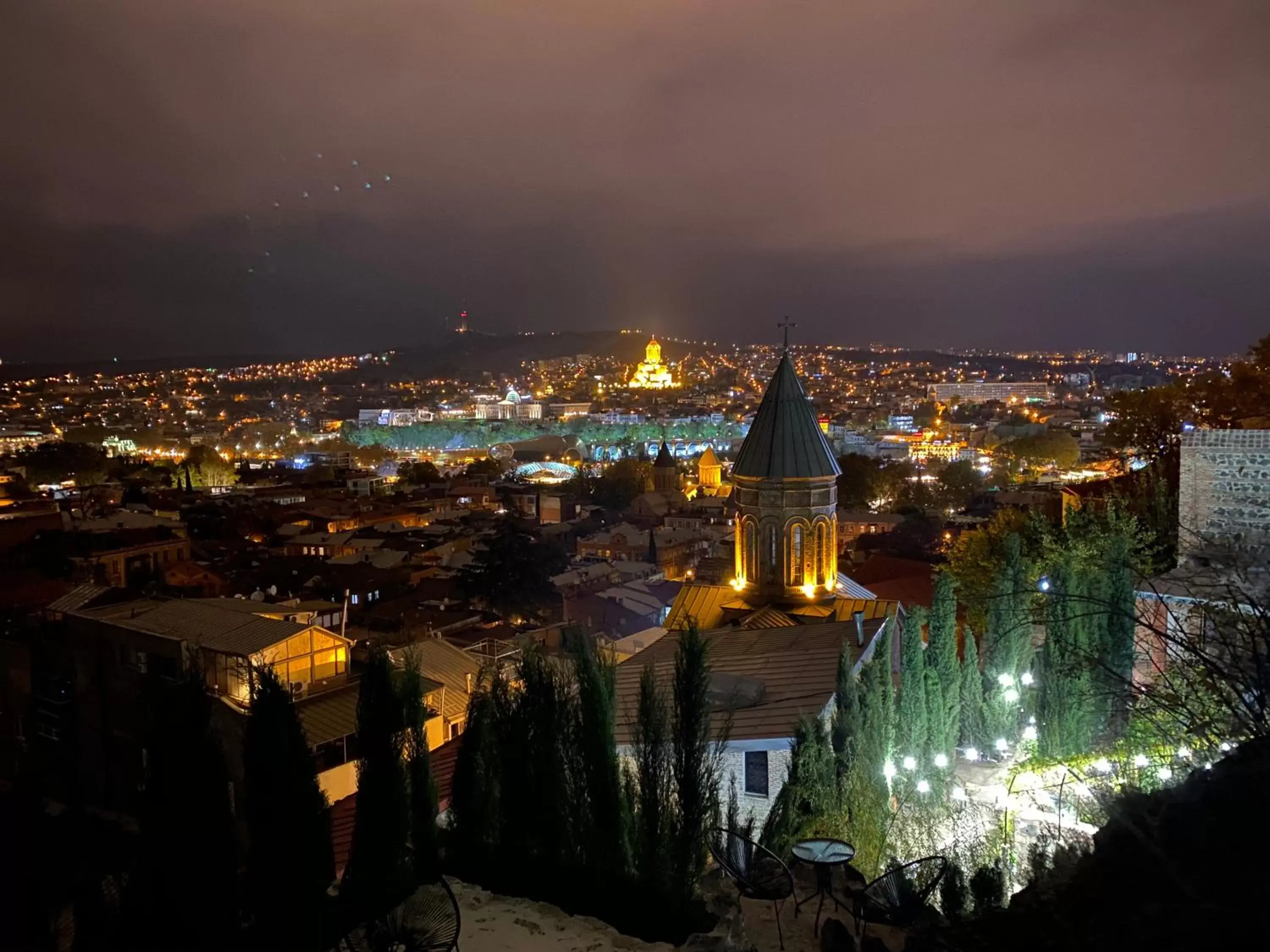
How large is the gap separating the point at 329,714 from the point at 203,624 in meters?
2.59

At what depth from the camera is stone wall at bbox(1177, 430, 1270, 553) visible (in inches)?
394

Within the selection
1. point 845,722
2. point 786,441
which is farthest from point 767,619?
point 845,722

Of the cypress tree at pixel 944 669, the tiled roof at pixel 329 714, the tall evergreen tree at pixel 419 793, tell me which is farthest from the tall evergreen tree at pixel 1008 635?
the tiled roof at pixel 329 714

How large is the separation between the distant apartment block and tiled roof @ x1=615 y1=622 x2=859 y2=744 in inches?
4373

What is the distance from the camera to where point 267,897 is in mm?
4820

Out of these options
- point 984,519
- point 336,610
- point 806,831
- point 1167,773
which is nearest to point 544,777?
point 806,831

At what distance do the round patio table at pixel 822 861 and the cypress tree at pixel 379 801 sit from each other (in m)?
2.40

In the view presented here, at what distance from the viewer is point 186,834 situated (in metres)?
4.66

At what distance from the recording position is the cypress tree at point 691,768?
5.43 meters

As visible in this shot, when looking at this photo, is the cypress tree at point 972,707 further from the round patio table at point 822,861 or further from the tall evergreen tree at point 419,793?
the tall evergreen tree at point 419,793

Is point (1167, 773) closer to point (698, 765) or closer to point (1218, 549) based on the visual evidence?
point (1218, 549)

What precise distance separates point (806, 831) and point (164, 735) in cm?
437

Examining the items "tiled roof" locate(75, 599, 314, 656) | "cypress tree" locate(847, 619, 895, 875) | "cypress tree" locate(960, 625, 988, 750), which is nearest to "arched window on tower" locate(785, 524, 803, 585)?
"cypress tree" locate(960, 625, 988, 750)

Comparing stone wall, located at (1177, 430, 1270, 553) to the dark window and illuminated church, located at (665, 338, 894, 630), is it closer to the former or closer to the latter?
illuminated church, located at (665, 338, 894, 630)
